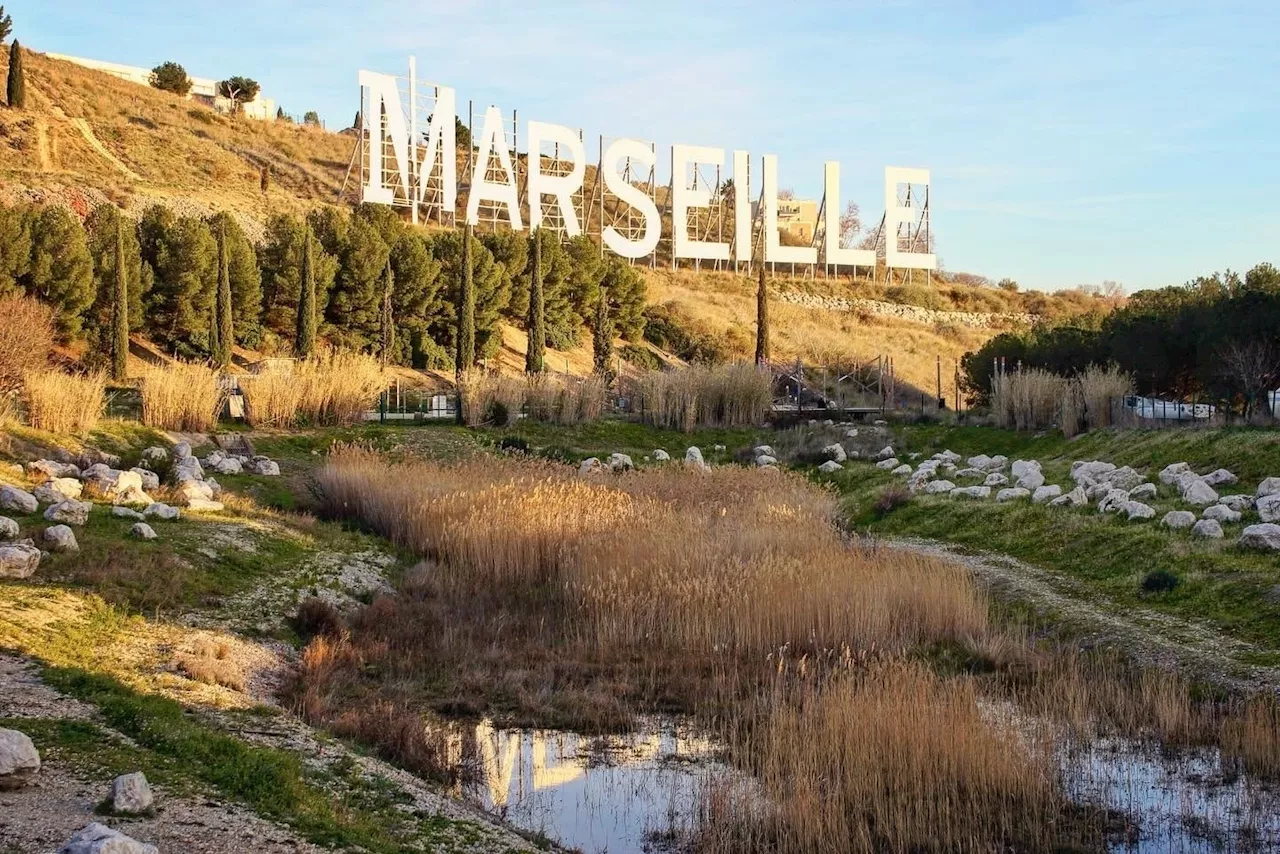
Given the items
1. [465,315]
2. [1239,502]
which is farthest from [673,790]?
[465,315]

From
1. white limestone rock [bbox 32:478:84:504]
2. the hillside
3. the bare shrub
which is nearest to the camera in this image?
white limestone rock [bbox 32:478:84:504]

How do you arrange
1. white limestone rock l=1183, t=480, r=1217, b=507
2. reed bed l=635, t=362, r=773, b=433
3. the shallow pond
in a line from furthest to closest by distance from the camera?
1. reed bed l=635, t=362, r=773, b=433
2. white limestone rock l=1183, t=480, r=1217, b=507
3. the shallow pond

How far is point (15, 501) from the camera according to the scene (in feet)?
35.9

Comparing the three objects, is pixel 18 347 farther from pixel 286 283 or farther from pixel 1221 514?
pixel 1221 514

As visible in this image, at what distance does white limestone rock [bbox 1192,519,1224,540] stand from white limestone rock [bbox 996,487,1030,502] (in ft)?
14.3

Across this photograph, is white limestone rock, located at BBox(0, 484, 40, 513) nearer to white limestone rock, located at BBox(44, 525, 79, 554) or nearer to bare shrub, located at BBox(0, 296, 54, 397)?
white limestone rock, located at BBox(44, 525, 79, 554)

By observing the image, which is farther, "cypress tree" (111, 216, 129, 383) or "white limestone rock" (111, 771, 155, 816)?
"cypress tree" (111, 216, 129, 383)

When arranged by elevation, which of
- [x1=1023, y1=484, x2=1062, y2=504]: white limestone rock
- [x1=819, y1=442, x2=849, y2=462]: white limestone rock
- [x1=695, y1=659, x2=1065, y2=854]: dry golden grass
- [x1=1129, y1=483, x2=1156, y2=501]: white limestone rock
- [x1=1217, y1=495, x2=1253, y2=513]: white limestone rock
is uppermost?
[x1=1217, y1=495, x2=1253, y2=513]: white limestone rock

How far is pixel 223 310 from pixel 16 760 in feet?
91.4

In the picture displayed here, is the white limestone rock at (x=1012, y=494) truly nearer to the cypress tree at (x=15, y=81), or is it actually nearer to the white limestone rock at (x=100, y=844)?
the white limestone rock at (x=100, y=844)

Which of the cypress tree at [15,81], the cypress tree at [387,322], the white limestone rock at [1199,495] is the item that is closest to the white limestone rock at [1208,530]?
the white limestone rock at [1199,495]

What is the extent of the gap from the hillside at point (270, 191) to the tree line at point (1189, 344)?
17.0 metres

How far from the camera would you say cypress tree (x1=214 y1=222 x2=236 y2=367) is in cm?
3106

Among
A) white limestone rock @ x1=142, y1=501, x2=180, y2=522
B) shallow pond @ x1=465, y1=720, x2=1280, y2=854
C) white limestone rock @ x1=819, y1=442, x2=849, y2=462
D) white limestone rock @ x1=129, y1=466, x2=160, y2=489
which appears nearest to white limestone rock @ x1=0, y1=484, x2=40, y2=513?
white limestone rock @ x1=142, y1=501, x2=180, y2=522
